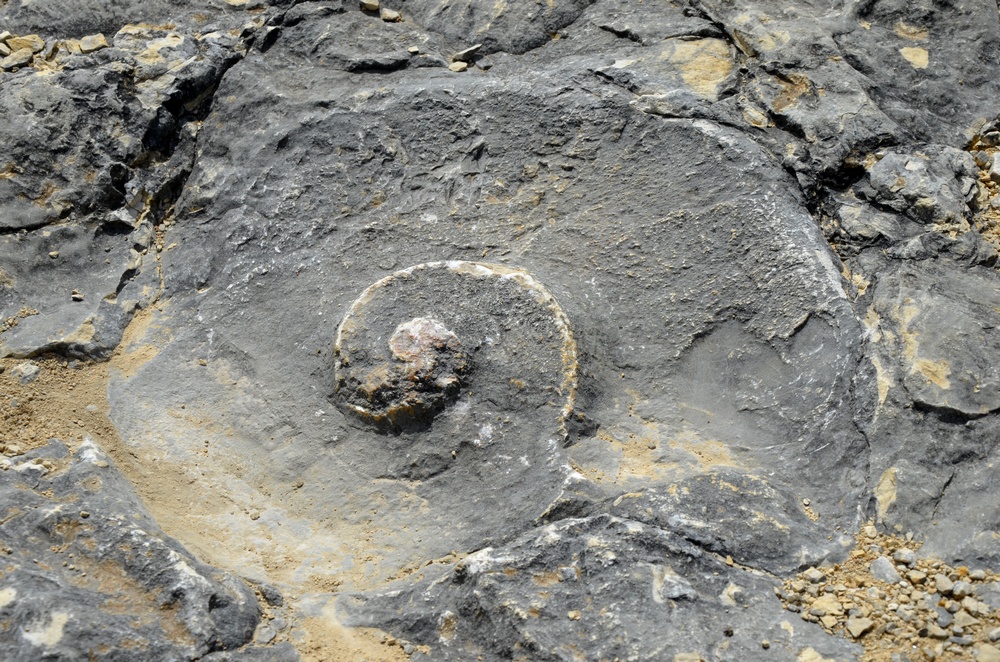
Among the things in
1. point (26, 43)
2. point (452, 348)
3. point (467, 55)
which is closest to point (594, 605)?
point (452, 348)

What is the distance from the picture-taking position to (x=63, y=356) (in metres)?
4.97

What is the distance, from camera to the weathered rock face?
3.91m

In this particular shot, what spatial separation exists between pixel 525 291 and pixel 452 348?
17.1 inches

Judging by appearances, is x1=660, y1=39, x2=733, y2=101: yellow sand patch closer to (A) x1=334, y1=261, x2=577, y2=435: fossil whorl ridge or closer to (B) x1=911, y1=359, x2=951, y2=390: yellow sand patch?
(A) x1=334, y1=261, x2=577, y2=435: fossil whorl ridge

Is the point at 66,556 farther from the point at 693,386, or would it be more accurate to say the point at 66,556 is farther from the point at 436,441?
the point at 693,386

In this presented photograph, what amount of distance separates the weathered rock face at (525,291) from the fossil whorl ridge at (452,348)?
2cm

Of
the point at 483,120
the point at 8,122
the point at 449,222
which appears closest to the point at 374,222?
the point at 449,222

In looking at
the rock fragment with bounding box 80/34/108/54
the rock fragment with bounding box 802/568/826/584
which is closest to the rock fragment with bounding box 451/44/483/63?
the rock fragment with bounding box 80/34/108/54

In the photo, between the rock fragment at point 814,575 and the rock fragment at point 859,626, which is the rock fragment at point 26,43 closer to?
the rock fragment at point 814,575

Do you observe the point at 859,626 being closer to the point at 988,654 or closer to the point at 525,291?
the point at 988,654

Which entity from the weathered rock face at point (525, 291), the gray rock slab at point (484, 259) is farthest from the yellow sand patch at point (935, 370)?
the gray rock slab at point (484, 259)

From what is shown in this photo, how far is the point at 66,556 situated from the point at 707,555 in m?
2.28

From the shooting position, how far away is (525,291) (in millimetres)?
4738

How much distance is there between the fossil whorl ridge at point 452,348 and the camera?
453 cm
